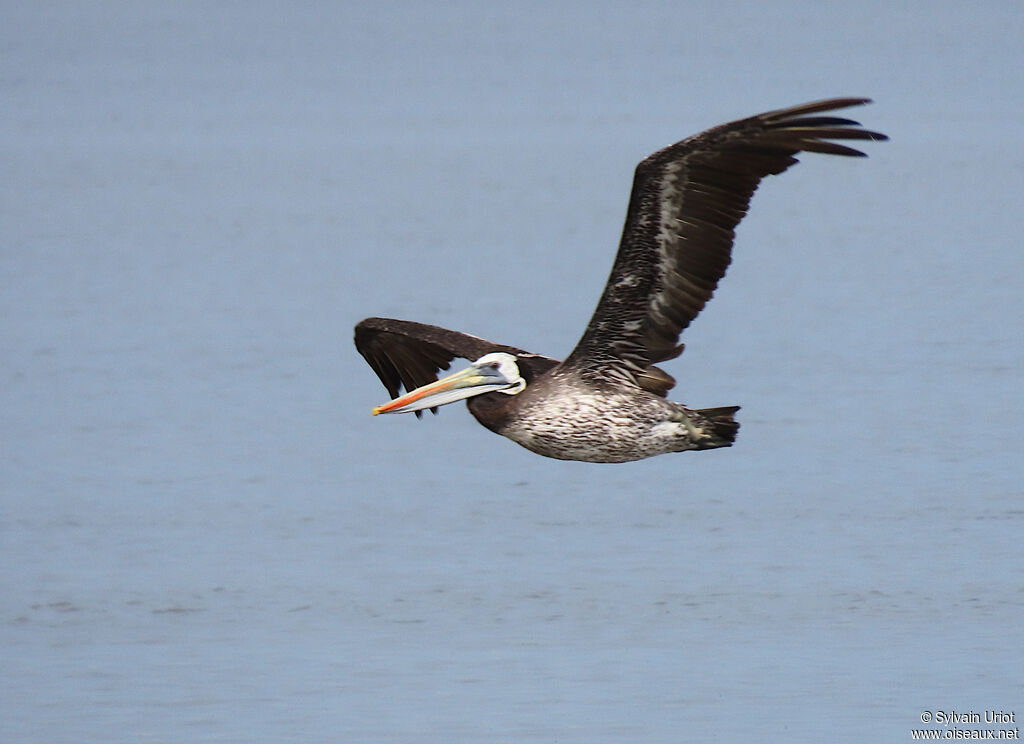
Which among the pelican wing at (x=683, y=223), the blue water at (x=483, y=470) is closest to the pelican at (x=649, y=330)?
the pelican wing at (x=683, y=223)

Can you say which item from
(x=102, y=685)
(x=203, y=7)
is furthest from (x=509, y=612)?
(x=203, y=7)

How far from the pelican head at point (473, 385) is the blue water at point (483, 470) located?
4.77 feet

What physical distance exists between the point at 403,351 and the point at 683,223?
2.57 metres

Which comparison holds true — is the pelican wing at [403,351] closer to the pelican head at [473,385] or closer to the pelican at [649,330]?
the pelican at [649,330]

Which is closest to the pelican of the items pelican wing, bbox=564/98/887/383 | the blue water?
pelican wing, bbox=564/98/887/383

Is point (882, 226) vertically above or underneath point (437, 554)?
above

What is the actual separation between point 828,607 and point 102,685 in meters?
3.81

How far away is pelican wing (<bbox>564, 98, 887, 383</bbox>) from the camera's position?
25.5 ft

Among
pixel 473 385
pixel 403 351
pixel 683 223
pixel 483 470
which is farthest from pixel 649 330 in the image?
pixel 483 470

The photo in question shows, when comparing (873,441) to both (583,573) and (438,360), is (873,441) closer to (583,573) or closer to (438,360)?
(583,573)

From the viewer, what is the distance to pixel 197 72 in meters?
39.8

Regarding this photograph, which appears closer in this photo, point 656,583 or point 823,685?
point 823,685

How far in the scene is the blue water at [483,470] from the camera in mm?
9812

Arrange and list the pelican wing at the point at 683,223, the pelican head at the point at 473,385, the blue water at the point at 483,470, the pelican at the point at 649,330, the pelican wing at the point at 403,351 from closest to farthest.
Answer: the pelican wing at the point at 683,223
the pelican at the point at 649,330
the pelican head at the point at 473,385
the blue water at the point at 483,470
the pelican wing at the point at 403,351
